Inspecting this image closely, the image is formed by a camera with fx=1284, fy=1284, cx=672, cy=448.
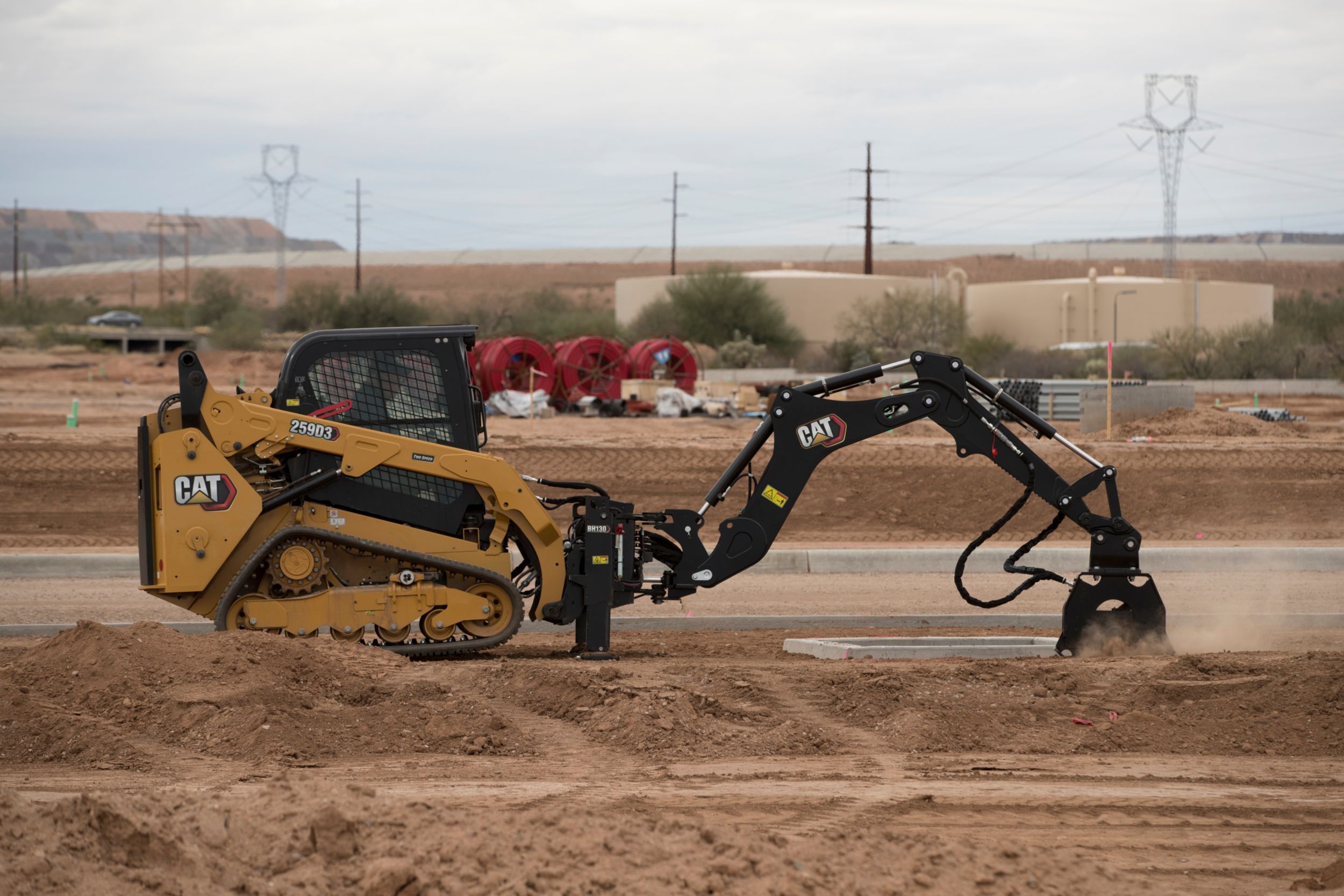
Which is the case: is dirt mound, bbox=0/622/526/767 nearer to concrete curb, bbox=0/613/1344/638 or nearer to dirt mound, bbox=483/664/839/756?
dirt mound, bbox=483/664/839/756

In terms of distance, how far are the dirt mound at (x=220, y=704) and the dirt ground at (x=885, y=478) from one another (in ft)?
28.0

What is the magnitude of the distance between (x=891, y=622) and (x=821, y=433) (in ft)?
9.16

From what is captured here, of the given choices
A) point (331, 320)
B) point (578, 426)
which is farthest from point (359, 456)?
point (331, 320)

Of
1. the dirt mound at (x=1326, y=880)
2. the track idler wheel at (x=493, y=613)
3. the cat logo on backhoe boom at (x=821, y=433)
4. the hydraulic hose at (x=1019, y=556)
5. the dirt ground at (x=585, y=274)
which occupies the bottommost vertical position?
the dirt mound at (x=1326, y=880)

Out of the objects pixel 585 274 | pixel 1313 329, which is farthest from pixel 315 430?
pixel 585 274

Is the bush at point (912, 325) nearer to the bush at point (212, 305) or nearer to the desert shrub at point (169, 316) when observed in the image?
the bush at point (212, 305)

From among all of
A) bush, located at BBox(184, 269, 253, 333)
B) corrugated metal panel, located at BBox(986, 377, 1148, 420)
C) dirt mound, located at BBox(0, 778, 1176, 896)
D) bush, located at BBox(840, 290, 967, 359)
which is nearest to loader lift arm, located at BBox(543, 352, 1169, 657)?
dirt mound, located at BBox(0, 778, 1176, 896)

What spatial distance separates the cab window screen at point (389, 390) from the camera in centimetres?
904

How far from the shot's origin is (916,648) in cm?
965

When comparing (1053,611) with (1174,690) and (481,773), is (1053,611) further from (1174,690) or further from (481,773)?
(481,773)

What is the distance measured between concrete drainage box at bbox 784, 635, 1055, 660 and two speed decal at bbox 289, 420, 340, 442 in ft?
12.5

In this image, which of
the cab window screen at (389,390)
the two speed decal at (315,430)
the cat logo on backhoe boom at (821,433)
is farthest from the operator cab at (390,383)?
the cat logo on backhoe boom at (821,433)

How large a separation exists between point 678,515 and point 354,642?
242cm

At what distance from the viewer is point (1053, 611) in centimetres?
1204
